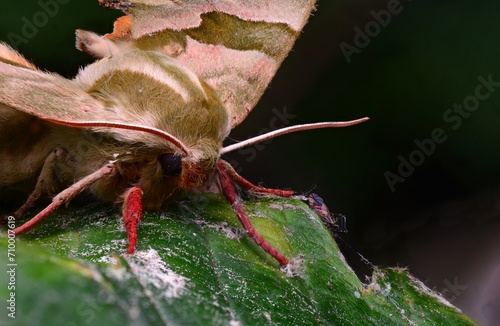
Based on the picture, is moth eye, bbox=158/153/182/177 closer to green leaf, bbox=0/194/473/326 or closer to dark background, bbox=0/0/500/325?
green leaf, bbox=0/194/473/326

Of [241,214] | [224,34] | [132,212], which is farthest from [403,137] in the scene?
[132,212]

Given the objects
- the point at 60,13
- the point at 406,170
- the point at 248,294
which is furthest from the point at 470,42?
the point at 248,294

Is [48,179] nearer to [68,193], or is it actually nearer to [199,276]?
[68,193]

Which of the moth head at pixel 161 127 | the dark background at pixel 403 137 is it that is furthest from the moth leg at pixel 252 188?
the dark background at pixel 403 137

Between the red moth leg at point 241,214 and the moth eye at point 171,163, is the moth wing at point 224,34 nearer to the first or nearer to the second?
the red moth leg at point 241,214

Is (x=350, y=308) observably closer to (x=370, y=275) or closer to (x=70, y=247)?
(x=370, y=275)
